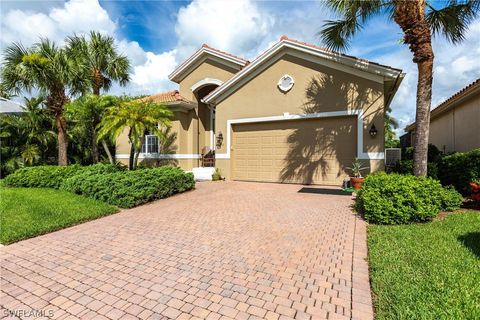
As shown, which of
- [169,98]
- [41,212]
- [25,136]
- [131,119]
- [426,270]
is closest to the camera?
[426,270]

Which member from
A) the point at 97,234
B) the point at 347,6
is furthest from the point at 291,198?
the point at 347,6

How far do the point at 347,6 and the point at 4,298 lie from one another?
406 inches

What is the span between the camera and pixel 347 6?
820 centimetres

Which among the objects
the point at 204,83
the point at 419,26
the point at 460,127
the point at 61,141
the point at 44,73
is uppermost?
the point at 204,83

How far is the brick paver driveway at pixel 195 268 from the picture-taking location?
2.97m

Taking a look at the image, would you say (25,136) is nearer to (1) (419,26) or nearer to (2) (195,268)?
(2) (195,268)

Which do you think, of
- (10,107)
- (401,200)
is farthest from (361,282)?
(10,107)

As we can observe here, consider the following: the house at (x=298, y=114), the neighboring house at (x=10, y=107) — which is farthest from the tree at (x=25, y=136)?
the house at (x=298, y=114)

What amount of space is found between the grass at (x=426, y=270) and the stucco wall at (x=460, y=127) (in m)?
6.80

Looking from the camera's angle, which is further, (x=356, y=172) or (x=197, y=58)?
(x=197, y=58)

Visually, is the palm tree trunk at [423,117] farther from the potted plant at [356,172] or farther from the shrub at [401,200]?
the potted plant at [356,172]

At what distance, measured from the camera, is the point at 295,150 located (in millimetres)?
11891

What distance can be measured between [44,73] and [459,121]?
19121 mm

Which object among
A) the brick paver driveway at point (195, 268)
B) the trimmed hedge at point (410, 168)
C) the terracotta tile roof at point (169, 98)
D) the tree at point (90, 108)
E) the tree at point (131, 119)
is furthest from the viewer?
the terracotta tile roof at point (169, 98)
